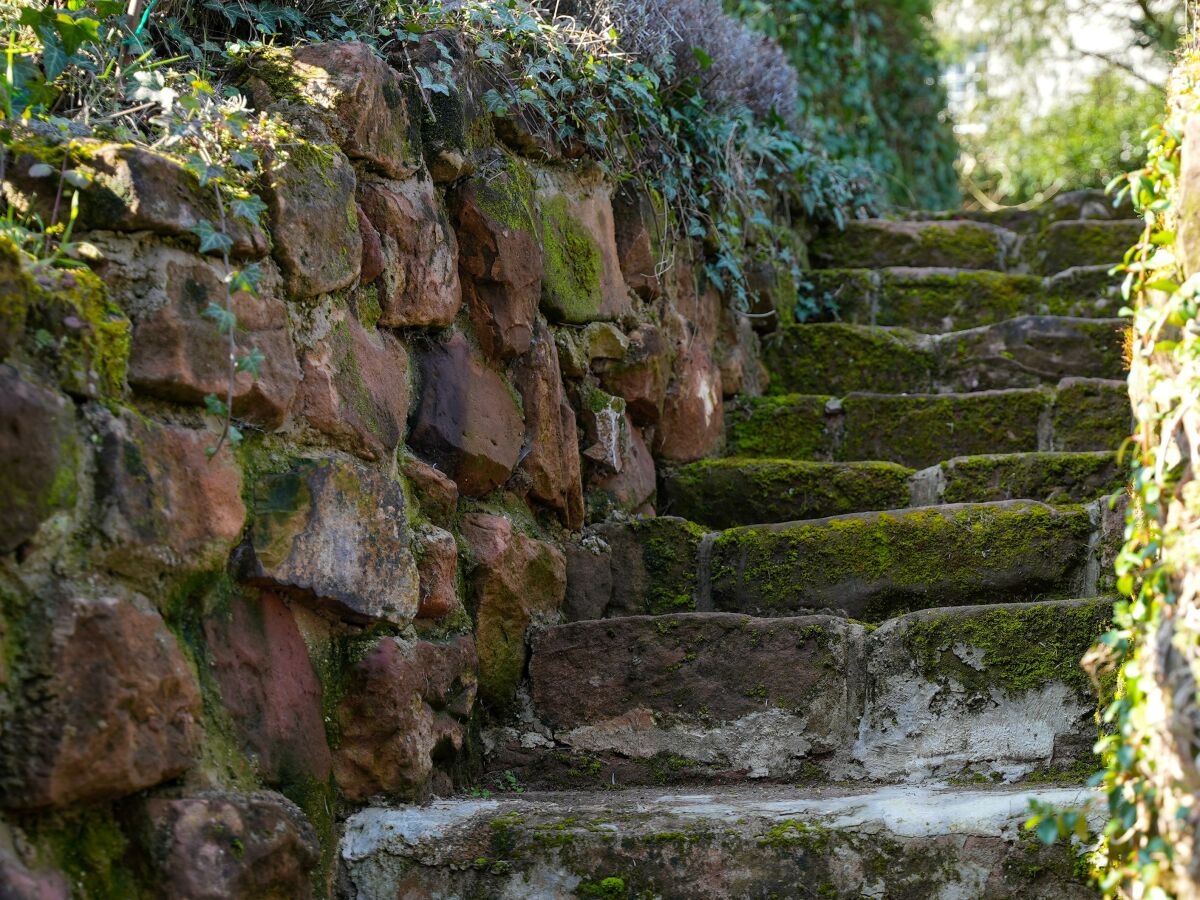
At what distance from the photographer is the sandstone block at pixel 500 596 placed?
A: 224cm

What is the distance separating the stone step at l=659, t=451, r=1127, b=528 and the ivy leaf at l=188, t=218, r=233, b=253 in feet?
5.09

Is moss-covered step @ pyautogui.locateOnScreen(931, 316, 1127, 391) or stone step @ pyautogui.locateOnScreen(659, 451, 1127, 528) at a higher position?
moss-covered step @ pyautogui.locateOnScreen(931, 316, 1127, 391)

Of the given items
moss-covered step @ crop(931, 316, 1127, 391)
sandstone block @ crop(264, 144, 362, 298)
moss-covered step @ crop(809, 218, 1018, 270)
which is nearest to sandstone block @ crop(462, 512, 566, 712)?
sandstone block @ crop(264, 144, 362, 298)

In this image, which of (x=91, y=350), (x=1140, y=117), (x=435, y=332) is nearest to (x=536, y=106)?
(x=435, y=332)

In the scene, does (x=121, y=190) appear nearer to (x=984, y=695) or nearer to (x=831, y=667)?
(x=831, y=667)

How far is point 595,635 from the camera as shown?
2314 millimetres

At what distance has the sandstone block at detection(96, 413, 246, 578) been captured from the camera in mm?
1444

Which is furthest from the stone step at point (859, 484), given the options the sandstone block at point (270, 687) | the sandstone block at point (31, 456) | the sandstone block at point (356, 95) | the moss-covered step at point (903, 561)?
the sandstone block at point (31, 456)

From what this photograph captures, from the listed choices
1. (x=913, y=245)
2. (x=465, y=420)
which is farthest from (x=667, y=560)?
(x=913, y=245)

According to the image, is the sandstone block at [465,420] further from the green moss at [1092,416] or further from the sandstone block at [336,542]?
the green moss at [1092,416]

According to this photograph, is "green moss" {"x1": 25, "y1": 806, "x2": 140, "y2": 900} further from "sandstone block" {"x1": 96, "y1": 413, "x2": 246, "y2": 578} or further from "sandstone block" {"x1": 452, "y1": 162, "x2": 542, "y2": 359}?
"sandstone block" {"x1": 452, "y1": 162, "x2": 542, "y2": 359}

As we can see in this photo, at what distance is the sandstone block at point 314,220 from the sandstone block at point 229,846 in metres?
0.73

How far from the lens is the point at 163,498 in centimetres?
151

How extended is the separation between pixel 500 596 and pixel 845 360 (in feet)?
5.42
